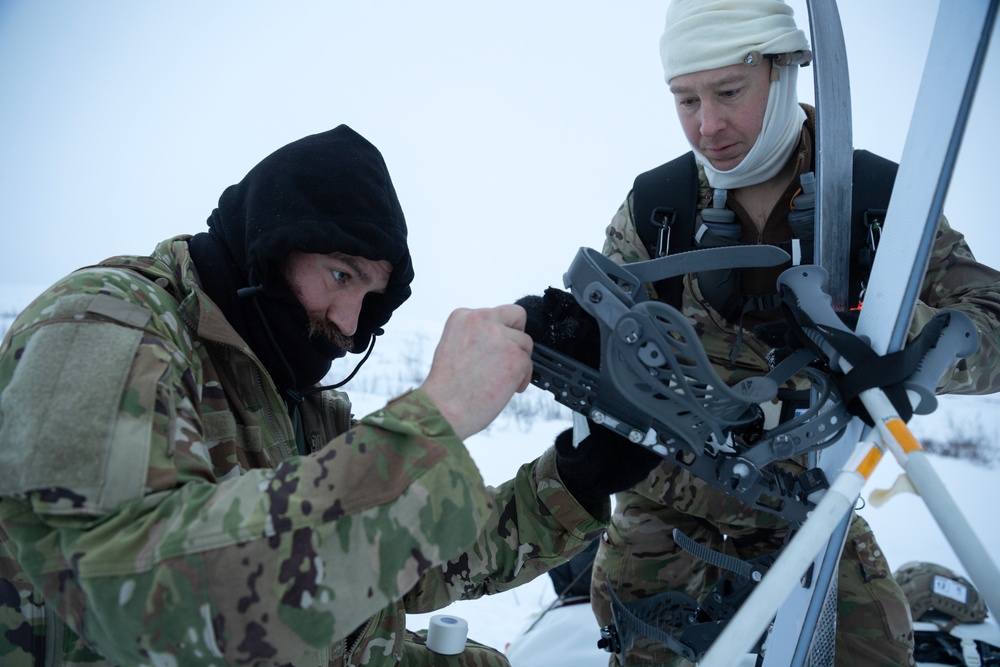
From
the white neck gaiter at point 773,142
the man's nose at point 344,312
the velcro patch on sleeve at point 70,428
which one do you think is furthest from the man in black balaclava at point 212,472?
the white neck gaiter at point 773,142

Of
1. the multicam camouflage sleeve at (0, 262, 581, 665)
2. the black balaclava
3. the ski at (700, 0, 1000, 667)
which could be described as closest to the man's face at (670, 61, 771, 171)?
the ski at (700, 0, 1000, 667)

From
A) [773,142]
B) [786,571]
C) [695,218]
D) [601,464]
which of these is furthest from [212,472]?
[773,142]

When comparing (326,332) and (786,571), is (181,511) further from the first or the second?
(786,571)

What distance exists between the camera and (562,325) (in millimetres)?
1552

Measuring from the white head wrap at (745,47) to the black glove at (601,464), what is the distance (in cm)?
87

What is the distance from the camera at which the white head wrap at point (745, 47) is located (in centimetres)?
195

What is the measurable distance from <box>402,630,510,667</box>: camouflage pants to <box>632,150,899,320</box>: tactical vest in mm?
1204

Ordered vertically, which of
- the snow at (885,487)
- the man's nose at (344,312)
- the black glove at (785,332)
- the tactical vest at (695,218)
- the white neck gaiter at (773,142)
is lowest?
the snow at (885,487)

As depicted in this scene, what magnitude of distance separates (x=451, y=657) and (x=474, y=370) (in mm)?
1240

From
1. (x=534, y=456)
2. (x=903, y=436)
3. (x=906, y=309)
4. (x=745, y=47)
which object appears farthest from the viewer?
(x=534, y=456)

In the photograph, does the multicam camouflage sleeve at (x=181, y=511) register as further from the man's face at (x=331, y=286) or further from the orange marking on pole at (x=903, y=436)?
the orange marking on pole at (x=903, y=436)

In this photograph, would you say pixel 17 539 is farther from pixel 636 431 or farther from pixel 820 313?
pixel 820 313

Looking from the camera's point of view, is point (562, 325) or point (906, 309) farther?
point (562, 325)

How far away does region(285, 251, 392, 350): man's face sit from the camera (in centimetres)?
179
